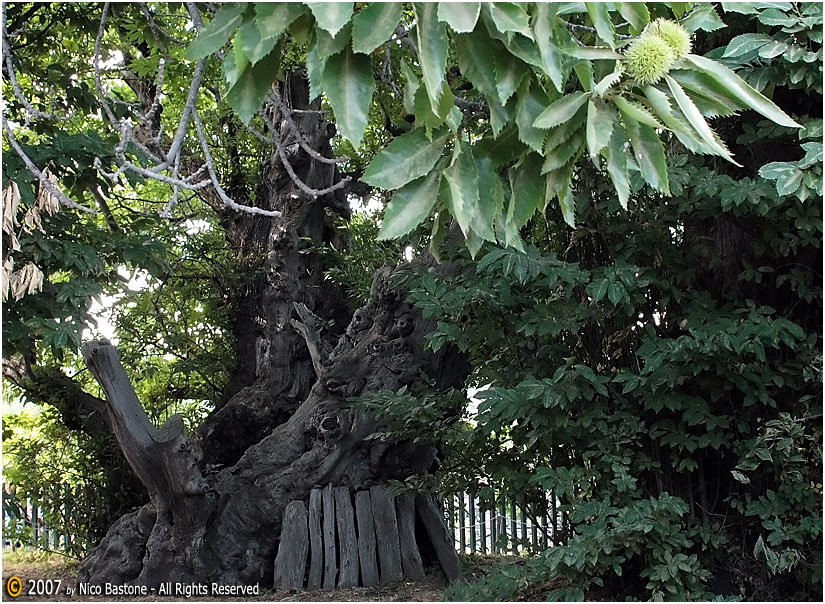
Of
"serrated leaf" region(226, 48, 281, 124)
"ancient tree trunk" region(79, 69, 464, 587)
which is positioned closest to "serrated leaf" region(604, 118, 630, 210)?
"serrated leaf" region(226, 48, 281, 124)

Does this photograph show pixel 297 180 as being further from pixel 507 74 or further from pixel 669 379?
pixel 669 379

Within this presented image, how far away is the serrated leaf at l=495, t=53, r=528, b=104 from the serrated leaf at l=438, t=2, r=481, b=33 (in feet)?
0.43

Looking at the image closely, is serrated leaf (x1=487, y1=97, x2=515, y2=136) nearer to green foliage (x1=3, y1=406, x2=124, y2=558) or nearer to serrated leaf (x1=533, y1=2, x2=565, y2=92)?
serrated leaf (x1=533, y1=2, x2=565, y2=92)

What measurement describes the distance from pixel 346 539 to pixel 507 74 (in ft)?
13.0

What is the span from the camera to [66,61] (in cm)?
473

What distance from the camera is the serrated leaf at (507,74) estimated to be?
1.27 metres

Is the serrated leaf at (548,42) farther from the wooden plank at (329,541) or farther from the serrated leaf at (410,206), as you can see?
the wooden plank at (329,541)

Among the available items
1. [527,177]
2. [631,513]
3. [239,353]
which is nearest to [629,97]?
[527,177]

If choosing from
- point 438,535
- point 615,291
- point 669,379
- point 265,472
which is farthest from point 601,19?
point 438,535

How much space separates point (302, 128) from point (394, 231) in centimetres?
500

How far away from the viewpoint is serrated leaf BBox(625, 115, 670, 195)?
4.44ft

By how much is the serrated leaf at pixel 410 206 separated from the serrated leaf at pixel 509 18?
262 millimetres

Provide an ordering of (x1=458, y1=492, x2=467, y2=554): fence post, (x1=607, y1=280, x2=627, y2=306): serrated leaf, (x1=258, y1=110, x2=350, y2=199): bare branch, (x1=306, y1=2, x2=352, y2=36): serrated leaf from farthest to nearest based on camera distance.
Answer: (x1=458, y1=492, x2=467, y2=554): fence post → (x1=607, y1=280, x2=627, y2=306): serrated leaf → (x1=258, y1=110, x2=350, y2=199): bare branch → (x1=306, y1=2, x2=352, y2=36): serrated leaf

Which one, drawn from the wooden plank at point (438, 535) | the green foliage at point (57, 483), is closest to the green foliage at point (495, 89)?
the wooden plank at point (438, 535)
